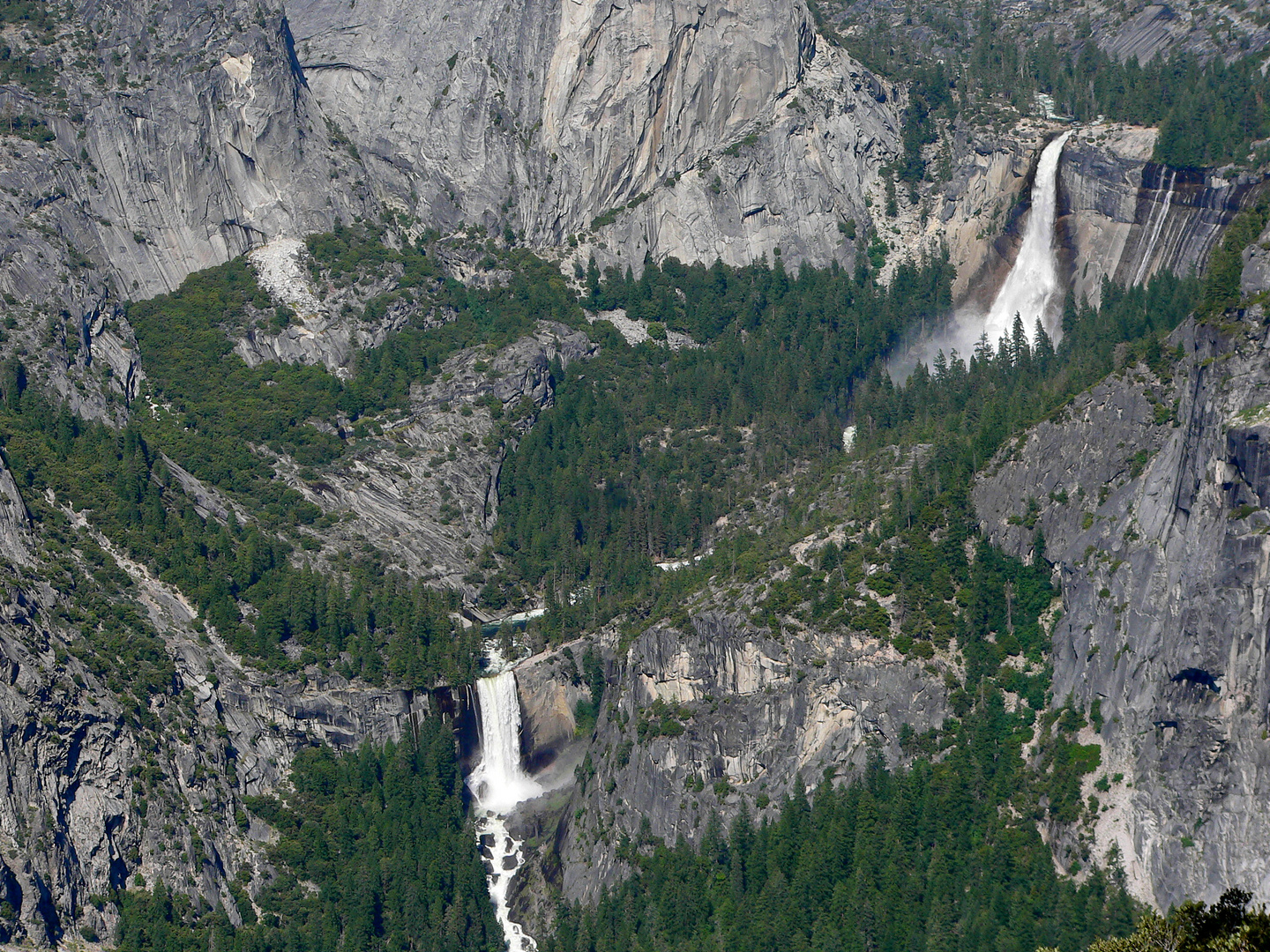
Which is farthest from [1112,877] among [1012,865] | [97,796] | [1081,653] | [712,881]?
[97,796]

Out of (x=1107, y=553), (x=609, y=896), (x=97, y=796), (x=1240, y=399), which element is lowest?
(x=609, y=896)

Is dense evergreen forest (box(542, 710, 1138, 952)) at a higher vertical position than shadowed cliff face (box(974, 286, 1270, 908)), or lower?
lower

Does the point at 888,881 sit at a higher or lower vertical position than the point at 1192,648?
lower

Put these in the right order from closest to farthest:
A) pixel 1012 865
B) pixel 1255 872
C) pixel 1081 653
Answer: pixel 1255 872, pixel 1012 865, pixel 1081 653

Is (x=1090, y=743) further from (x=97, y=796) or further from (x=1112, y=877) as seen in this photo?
(x=97, y=796)

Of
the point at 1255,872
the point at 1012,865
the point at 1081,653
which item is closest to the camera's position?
the point at 1255,872

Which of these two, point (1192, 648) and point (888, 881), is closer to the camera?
point (1192, 648)

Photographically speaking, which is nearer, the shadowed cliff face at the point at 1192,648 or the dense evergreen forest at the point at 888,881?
the shadowed cliff face at the point at 1192,648

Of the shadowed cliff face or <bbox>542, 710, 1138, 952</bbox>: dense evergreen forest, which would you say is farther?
<bbox>542, 710, 1138, 952</bbox>: dense evergreen forest
